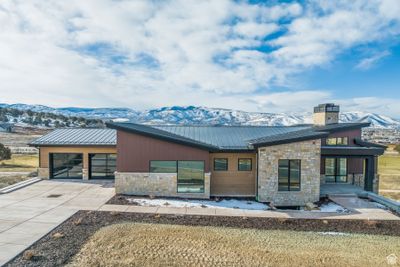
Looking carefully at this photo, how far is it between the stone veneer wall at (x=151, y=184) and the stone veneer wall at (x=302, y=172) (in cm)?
309

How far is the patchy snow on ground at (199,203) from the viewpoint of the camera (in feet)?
46.9

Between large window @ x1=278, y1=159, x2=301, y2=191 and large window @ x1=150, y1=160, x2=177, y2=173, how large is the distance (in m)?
5.87

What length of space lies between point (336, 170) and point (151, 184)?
41.7 feet

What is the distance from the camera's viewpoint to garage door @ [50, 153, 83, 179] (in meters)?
20.1

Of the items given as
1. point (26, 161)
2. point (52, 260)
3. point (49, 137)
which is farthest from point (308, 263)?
point (26, 161)

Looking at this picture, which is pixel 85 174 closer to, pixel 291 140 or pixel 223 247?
pixel 223 247

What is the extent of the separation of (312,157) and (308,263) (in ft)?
26.7

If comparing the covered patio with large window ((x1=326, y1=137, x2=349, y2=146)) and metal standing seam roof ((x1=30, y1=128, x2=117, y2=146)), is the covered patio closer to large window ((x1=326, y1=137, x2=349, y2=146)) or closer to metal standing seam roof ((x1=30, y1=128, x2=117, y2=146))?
large window ((x1=326, y1=137, x2=349, y2=146))

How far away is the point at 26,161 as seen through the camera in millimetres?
31375

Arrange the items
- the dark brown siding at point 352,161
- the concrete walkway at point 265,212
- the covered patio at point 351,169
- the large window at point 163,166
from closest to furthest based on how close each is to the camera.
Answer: the concrete walkway at point 265,212
the large window at point 163,166
the covered patio at point 351,169
the dark brown siding at point 352,161

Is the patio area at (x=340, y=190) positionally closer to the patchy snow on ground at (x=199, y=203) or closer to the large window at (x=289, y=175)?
the large window at (x=289, y=175)

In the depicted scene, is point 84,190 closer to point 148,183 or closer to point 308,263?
point 148,183

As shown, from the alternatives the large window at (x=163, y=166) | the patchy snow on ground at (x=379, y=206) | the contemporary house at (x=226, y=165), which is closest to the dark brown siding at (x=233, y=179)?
the contemporary house at (x=226, y=165)

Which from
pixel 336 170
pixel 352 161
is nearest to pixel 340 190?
pixel 336 170
